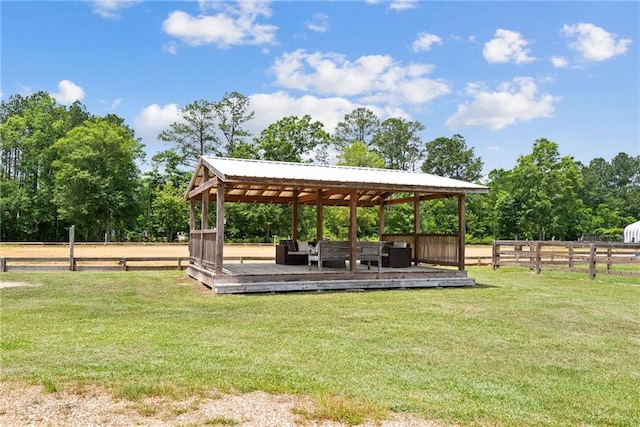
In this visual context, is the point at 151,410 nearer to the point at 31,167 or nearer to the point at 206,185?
the point at 206,185

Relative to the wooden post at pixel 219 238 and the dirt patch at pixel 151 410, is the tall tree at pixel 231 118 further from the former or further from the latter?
the dirt patch at pixel 151 410

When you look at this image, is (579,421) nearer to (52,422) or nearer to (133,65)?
(52,422)

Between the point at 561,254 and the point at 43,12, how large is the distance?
711 inches

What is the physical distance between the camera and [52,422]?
11.6 ft

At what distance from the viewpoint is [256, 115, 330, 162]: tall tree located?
140 feet

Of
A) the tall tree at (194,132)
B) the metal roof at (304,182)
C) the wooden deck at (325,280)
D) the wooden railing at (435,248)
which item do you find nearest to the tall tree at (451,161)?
the tall tree at (194,132)

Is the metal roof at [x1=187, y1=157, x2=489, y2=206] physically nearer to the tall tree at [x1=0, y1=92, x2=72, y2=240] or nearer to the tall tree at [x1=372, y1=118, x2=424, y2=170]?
the tall tree at [x1=0, y1=92, x2=72, y2=240]

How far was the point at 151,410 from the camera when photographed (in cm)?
376

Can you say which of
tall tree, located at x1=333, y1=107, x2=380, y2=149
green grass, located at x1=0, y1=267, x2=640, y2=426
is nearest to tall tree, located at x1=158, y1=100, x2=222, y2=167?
tall tree, located at x1=333, y1=107, x2=380, y2=149

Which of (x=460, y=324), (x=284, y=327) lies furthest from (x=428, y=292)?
(x=284, y=327)

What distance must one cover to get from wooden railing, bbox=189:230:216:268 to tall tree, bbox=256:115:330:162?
28.0 m

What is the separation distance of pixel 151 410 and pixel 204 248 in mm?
9606

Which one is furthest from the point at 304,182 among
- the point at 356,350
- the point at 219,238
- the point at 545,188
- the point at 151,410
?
the point at 545,188

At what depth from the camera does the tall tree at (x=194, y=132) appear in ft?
156
